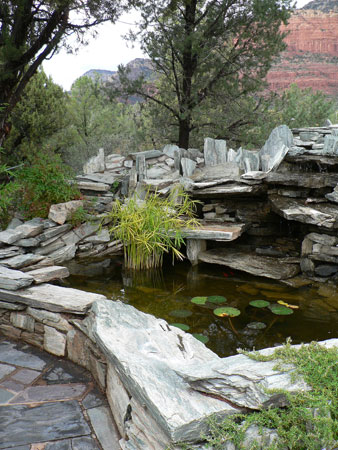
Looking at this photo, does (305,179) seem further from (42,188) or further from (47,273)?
(42,188)

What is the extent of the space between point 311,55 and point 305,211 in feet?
126

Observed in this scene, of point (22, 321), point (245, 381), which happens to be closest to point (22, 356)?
point (22, 321)

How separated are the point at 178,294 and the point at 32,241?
7.39 ft

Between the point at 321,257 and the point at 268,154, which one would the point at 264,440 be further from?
the point at 268,154

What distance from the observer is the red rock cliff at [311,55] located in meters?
35.6

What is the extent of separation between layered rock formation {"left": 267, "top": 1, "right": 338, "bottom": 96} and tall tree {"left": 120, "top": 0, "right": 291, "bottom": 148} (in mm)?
21902

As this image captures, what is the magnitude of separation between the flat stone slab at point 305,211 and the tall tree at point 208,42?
130 inches

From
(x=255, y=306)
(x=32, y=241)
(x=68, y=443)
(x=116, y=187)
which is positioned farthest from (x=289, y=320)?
(x=116, y=187)

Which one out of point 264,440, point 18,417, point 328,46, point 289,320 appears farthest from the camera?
point 328,46

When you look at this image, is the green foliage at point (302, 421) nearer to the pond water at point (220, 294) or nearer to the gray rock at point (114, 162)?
the pond water at point (220, 294)

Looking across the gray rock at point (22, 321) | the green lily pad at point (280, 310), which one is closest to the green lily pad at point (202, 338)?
the green lily pad at point (280, 310)

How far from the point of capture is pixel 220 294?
449 cm

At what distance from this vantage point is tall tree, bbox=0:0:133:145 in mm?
5602

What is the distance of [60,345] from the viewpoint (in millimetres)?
2748
